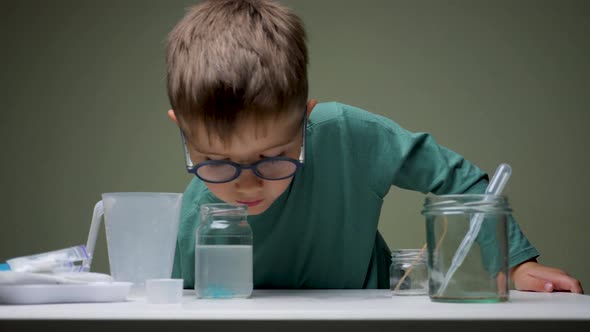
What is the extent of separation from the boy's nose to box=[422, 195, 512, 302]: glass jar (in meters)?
0.26

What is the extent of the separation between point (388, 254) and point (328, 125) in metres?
0.33

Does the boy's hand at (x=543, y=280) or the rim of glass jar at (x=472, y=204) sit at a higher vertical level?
the rim of glass jar at (x=472, y=204)

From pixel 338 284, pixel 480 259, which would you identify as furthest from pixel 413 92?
pixel 480 259

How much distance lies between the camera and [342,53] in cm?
234

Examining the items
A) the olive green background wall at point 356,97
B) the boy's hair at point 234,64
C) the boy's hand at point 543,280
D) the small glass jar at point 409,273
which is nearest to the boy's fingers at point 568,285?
the boy's hand at point 543,280

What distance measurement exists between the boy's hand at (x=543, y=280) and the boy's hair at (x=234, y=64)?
42 cm

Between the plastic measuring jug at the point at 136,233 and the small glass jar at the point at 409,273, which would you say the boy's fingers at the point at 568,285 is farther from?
the plastic measuring jug at the point at 136,233

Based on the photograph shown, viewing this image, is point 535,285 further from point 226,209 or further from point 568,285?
point 226,209

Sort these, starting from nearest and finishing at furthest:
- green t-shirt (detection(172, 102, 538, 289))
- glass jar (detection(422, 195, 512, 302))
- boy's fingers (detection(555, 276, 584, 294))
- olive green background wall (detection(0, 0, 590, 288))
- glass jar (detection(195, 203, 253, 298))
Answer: glass jar (detection(422, 195, 512, 302)) → glass jar (detection(195, 203, 253, 298)) → boy's fingers (detection(555, 276, 584, 294)) → green t-shirt (detection(172, 102, 538, 289)) → olive green background wall (detection(0, 0, 590, 288))

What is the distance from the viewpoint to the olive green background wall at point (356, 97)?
2277mm

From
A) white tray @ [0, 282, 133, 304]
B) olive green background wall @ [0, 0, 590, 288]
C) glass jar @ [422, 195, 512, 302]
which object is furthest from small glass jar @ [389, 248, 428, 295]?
olive green background wall @ [0, 0, 590, 288]

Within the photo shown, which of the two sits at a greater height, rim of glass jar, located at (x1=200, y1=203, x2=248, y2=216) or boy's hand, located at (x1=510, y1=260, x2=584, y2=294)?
rim of glass jar, located at (x1=200, y1=203, x2=248, y2=216)

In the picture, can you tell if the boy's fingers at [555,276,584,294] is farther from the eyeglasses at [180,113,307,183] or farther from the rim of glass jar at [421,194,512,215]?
the eyeglasses at [180,113,307,183]

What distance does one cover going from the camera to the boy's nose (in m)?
0.87
